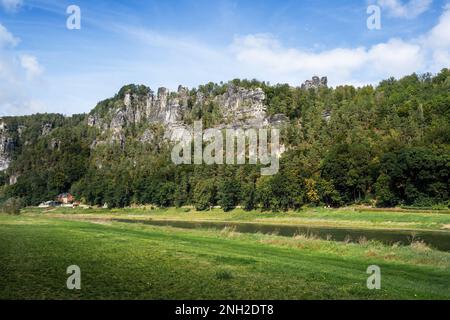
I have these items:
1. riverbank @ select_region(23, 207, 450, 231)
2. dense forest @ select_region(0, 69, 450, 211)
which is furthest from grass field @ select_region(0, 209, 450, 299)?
dense forest @ select_region(0, 69, 450, 211)

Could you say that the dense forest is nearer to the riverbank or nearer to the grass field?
the riverbank

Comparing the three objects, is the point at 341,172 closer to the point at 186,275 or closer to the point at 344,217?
the point at 344,217

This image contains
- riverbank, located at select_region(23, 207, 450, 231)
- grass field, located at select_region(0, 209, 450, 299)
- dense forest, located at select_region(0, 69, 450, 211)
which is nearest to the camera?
grass field, located at select_region(0, 209, 450, 299)

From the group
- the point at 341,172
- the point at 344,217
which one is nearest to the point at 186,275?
the point at 344,217

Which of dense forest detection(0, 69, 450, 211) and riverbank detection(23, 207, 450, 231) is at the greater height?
dense forest detection(0, 69, 450, 211)

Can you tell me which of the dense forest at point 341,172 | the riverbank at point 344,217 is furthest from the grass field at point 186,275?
the dense forest at point 341,172

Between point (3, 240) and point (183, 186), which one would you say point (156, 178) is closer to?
point (183, 186)

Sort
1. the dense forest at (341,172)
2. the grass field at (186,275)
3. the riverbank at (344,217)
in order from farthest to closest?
the dense forest at (341,172), the riverbank at (344,217), the grass field at (186,275)

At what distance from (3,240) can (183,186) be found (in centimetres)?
10945

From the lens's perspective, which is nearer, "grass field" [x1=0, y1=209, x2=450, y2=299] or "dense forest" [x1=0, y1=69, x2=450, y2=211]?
"grass field" [x1=0, y1=209, x2=450, y2=299]

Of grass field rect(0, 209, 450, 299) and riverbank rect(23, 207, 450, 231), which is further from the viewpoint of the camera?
riverbank rect(23, 207, 450, 231)

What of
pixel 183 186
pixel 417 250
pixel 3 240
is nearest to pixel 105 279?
pixel 3 240

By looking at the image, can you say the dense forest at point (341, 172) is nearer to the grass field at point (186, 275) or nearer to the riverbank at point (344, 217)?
the riverbank at point (344, 217)

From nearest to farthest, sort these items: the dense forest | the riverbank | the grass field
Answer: the grass field, the riverbank, the dense forest
